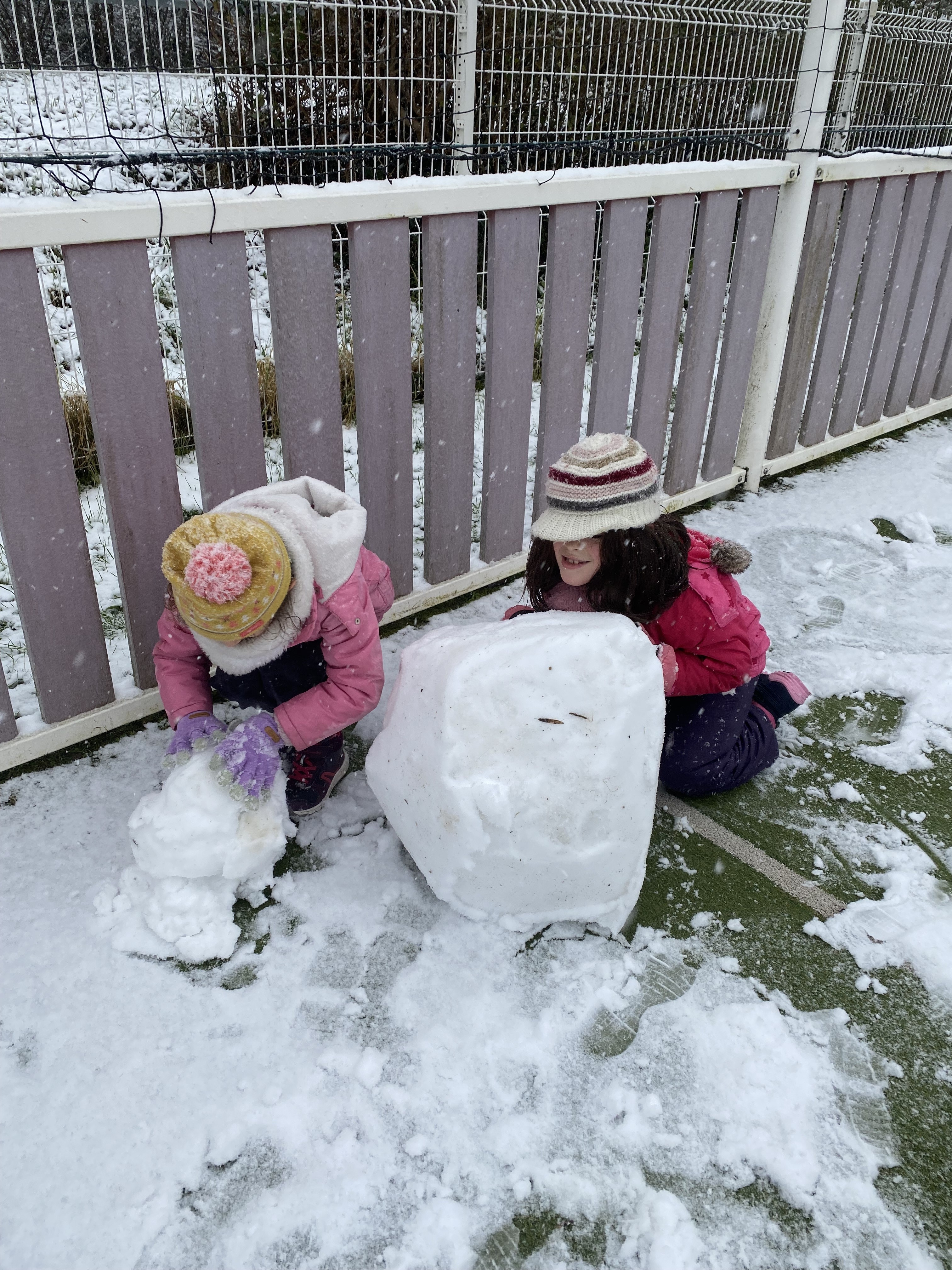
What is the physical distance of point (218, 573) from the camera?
4.90 ft

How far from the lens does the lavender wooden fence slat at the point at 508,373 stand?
2.38m

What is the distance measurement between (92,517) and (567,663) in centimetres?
236

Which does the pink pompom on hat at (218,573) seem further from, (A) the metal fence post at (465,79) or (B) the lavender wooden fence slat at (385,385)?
(A) the metal fence post at (465,79)

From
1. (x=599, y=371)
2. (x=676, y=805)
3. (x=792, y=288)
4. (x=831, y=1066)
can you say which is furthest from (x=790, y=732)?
(x=792, y=288)

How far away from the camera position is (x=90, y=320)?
5.74ft

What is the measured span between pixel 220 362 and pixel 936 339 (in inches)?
143

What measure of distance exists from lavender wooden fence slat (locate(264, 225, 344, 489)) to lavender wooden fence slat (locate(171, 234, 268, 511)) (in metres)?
0.07

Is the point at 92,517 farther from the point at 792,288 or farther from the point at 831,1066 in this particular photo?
the point at 831,1066

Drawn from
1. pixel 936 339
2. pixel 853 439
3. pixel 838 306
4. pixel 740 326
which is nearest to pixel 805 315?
pixel 838 306

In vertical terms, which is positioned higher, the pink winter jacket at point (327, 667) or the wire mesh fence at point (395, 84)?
the wire mesh fence at point (395, 84)

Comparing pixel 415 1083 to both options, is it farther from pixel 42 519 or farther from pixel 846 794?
pixel 42 519

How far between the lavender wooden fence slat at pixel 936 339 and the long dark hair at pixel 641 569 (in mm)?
3034

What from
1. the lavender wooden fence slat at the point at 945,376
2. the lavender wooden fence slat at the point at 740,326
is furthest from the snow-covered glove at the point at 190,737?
the lavender wooden fence slat at the point at 945,376

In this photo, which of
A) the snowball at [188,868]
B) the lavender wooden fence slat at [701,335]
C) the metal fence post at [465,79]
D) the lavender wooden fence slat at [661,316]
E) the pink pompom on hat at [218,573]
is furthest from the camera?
the metal fence post at [465,79]
